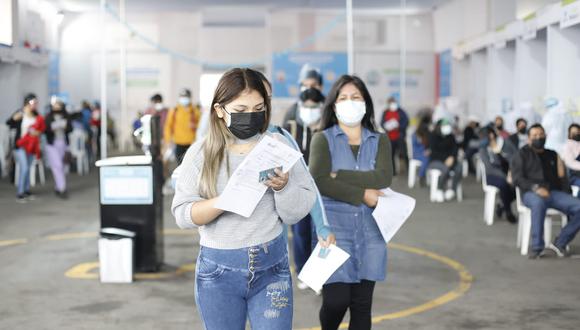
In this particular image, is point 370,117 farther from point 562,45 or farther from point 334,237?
point 562,45

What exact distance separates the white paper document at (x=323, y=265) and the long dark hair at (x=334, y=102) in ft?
2.64

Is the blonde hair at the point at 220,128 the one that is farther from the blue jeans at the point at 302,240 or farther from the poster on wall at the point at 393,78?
the poster on wall at the point at 393,78

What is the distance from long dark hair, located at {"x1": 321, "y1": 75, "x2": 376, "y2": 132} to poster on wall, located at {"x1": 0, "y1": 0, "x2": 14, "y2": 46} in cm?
1550

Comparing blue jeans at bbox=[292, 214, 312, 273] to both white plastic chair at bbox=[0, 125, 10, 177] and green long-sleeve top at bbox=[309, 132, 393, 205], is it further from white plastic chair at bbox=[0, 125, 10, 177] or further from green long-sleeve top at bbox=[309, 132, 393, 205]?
white plastic chair at bbox=[0, 125, 10, 177]

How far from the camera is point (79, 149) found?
60.8 ft

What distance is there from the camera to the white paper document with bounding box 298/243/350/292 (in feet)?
12.5

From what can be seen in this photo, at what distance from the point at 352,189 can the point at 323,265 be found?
1.50 feet

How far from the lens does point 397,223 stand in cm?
409

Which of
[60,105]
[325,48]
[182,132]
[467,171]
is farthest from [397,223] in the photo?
[325,48]

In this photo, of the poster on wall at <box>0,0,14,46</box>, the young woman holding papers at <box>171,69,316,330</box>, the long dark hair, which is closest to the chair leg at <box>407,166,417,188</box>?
the poster on wall at <box>0,0,14,46</box>

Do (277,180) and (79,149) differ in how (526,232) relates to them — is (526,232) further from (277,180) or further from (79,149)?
(79,149)

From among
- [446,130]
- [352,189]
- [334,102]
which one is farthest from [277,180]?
[446,130]

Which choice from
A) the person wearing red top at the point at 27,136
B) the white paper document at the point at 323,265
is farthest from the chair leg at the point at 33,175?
the white paper document at the point at 323,265

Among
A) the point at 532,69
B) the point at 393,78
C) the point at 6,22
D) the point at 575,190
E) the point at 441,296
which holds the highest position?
the point at 6,22
